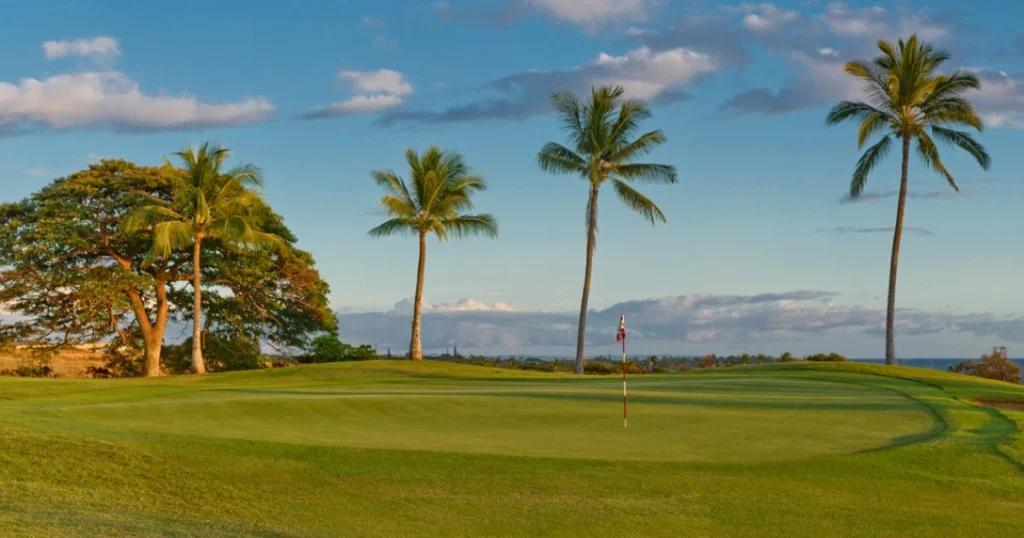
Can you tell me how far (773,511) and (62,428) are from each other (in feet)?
33.5

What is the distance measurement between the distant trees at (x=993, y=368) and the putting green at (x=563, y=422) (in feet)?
91.4

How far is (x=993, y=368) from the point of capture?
46781 millimetres

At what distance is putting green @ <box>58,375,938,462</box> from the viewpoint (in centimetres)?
1370

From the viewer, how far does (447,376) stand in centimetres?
3494

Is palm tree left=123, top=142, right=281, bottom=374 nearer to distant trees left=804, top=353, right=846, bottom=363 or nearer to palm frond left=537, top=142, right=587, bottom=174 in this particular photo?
palm frond left=537, top=142, right=587, bottom=174

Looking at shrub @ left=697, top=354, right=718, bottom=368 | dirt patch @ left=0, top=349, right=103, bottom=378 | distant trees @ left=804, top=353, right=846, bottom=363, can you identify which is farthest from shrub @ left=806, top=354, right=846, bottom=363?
dirt patch @ left=0, top=349, right=103, bottom=378

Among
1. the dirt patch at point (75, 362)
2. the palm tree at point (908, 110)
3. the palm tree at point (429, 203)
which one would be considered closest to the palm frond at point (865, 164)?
the palm tree at point (908, 110)

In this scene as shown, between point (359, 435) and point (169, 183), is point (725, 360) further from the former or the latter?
point (359, 435)

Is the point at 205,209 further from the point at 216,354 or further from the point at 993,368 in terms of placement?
the point at 993,368

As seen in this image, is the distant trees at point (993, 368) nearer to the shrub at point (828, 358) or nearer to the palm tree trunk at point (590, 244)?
the shrub at point (828, 358)

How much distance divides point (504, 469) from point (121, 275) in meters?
36.4

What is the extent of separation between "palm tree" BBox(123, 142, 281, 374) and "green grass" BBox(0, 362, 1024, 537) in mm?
23519

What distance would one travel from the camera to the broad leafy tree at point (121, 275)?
43.2m

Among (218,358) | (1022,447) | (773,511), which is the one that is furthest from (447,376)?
(773,511)
